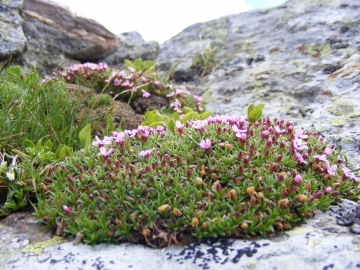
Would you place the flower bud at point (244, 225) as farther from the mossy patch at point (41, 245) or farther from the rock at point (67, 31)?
the rock at point (67, 31)

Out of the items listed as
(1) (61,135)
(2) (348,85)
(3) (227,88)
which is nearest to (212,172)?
(1) (61,135)

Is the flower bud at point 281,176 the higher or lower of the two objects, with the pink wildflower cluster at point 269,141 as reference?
lower

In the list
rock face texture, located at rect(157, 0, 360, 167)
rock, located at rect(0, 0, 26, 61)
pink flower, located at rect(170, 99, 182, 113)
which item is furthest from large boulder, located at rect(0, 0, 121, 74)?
pink flower, located at rect(170, 99, 182, 113)

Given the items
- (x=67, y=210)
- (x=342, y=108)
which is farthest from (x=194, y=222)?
(x=342, y=108)

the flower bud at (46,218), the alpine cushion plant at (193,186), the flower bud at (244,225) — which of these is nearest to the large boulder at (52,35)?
the alpine cushion plant at (193,186)

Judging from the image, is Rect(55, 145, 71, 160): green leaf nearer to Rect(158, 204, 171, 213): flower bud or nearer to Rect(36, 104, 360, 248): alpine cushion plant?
Rect(36, 104, 360, 248): alpine cushion plant
